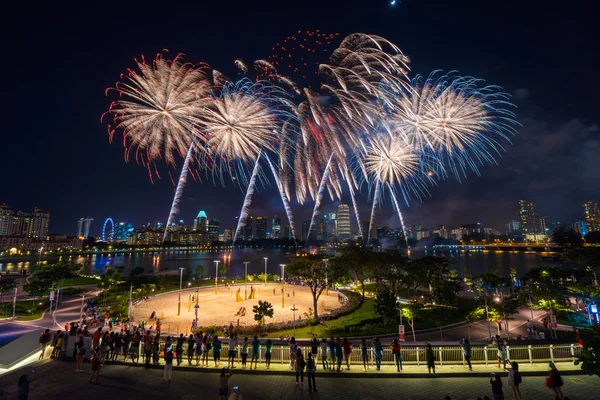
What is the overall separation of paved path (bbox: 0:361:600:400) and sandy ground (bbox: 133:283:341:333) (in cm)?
1382

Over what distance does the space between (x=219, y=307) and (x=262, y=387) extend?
27196 millimetres

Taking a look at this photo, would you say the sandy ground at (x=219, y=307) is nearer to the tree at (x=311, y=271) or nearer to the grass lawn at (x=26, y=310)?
the tree at (x=311, y=271)

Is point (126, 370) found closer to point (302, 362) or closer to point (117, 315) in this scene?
point (302, 362)

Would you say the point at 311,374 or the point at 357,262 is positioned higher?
the point at 357,262

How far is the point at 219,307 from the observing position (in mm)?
38000

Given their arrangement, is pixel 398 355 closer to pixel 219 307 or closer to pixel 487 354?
pixel 487 354

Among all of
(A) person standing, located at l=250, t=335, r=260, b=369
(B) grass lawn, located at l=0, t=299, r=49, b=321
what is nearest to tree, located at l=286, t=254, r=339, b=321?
(A) person standing, located at l=250, t=335, r=260, b=369

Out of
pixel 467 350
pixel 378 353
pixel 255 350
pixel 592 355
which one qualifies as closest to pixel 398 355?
pixel 378 353

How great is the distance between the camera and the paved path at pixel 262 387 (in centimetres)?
1176

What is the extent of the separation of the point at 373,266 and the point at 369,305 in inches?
202

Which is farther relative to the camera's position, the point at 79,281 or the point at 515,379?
the point at 79,281

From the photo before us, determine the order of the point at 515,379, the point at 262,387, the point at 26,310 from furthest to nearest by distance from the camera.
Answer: the point at 26,310 < the point at 262,387 < the point at 515,379

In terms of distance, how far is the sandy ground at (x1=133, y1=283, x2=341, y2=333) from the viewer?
1229 inches

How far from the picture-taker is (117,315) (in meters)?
31.5
